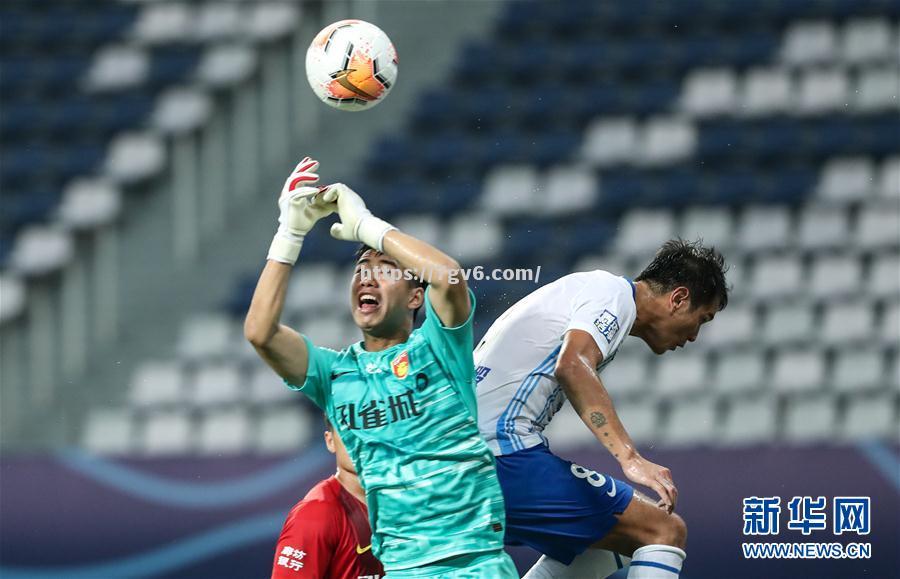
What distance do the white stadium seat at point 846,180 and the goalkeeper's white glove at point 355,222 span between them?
23.4ft

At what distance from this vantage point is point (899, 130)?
1055 cm

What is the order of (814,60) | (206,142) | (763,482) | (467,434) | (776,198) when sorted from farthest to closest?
1. (206,142)
2. (814,60)
3. (776,198)
4. (763,482)
5. (467,434)

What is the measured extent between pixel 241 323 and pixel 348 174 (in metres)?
1.69

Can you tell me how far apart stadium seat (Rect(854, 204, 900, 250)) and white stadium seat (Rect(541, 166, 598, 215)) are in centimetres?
204

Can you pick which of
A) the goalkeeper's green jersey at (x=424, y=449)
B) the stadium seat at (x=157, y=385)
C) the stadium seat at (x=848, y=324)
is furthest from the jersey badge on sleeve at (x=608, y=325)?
the stadium seat at (x=157, y=385)

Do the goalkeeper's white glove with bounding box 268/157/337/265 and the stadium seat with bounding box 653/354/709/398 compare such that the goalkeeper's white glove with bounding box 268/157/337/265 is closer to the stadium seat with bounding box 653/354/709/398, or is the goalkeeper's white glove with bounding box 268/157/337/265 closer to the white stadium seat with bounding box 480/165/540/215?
the stadium seat with bounding box 653/354/709/398

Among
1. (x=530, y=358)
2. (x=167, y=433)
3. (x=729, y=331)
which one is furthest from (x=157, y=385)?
(x=530, y=358)

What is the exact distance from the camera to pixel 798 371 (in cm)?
940

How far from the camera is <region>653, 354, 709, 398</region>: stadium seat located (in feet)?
31.3

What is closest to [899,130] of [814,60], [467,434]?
[814,60]

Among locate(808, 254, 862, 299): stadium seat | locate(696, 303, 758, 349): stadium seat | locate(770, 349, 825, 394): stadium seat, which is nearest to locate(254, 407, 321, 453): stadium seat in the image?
locate(696, 303, 758, 349): stadium seat

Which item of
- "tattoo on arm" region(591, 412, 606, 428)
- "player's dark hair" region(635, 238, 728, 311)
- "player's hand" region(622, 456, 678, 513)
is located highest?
"player's dark hair" region(635, 238, 728, 311)

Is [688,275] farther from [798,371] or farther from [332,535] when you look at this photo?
[798,371]

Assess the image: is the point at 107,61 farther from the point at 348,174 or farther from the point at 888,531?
the point at 888,531
